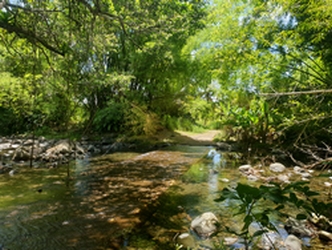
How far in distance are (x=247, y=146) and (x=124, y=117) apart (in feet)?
23.6

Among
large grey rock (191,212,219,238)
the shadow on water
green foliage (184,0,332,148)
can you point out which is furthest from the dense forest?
large grey rock (191,212,219,238)

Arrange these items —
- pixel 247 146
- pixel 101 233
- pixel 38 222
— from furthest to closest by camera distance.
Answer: pixel 247 146
pixel 38 222
pixel 101 233

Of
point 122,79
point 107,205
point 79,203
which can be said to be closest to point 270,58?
point 122,79

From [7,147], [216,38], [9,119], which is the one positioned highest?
[216,38]

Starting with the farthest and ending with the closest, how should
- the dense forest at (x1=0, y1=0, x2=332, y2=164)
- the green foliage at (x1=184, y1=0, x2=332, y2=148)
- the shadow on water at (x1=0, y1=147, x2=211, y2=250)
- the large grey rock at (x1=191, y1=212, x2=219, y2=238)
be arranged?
1. the green foliage at (x1=184, y1=0, x2=332, y2=148)
2. the dense forest at (x1=0, y1=0, x2=332, y2=164)
3. the large grey rock at (x1=191, y1=212, x2=219, y2=238)
4. the shadow on water at (x1=0, y1=147, x2=211, y2=250)

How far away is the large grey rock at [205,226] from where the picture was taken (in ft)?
10.9

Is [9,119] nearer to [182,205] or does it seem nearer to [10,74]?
[10,74]

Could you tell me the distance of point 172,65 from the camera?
14.4 m

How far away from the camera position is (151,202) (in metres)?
4.60

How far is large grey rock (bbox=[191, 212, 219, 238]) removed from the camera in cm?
332

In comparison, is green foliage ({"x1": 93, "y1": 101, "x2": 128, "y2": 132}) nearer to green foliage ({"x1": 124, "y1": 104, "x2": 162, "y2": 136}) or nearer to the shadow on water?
green foliage ({"x1": 124, "y1": 104, "x2": 162, "y2": 136})

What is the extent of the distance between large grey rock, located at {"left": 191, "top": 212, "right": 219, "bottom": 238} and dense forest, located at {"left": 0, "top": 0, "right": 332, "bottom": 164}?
5.16ft

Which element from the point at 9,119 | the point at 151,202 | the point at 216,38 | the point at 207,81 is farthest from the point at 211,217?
the point at 9,119

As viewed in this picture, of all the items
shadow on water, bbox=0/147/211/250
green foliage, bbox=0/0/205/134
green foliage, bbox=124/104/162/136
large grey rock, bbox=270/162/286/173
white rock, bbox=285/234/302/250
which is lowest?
shadow on water, bbox=0/147/211/250
